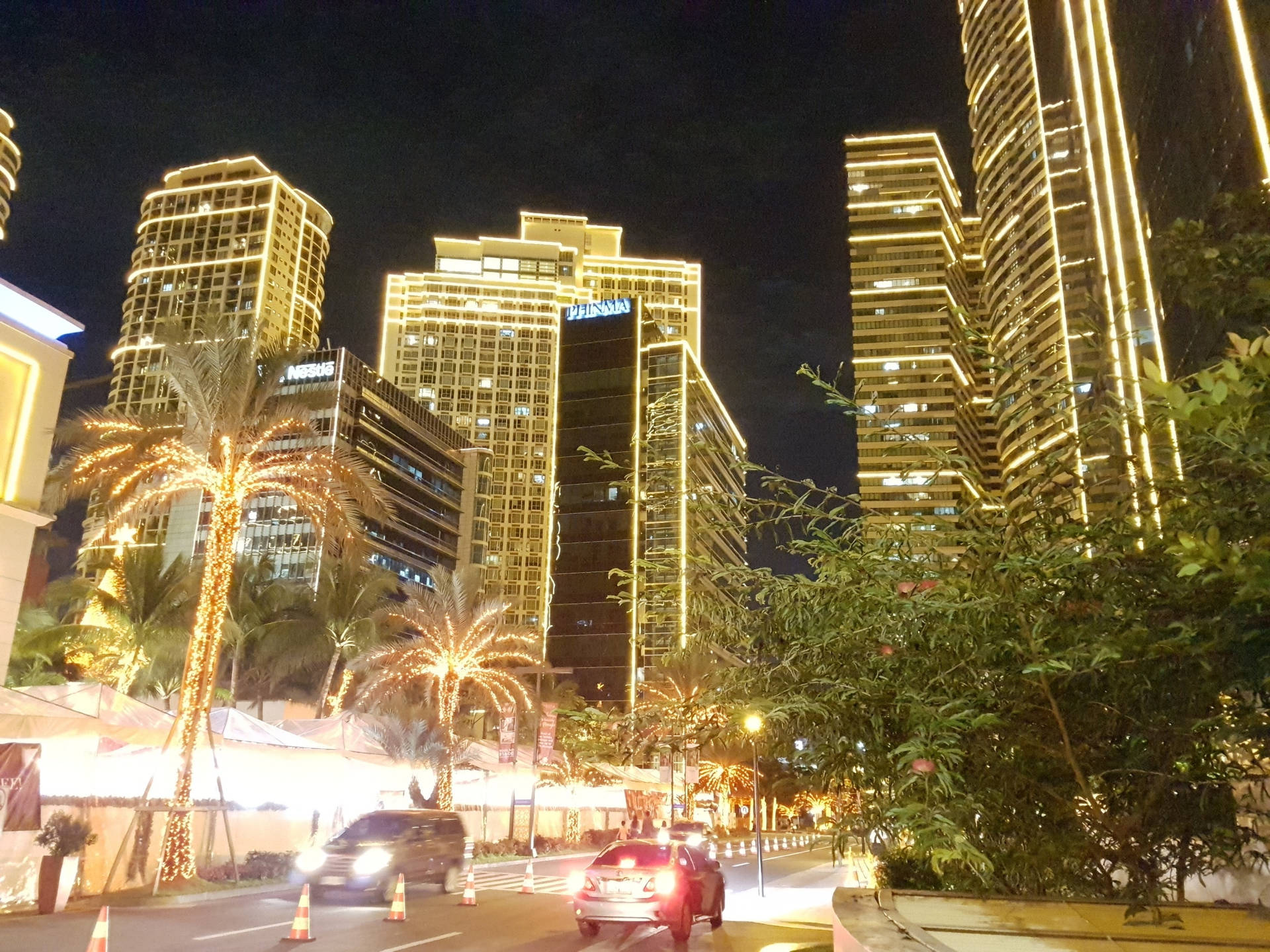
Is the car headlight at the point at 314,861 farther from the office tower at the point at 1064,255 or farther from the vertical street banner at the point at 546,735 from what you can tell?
the office tower at the point at 1064,255

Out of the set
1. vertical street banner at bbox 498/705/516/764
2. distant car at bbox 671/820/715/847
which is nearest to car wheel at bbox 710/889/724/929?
distant car at bbox 671/820/715/847

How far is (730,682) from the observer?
6668mm

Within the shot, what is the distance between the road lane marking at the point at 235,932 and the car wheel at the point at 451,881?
20.0 ft

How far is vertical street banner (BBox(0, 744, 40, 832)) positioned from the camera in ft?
50.0

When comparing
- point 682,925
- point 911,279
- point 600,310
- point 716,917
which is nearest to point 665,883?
point 682,925

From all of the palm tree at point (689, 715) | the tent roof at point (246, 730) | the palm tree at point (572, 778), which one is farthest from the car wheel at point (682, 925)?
the palm tree at point (572, 778)

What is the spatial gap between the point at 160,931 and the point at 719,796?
70768 mm

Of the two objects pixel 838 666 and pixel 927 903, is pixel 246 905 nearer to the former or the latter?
pixel 927 903

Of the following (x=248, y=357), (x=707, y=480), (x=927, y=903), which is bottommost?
(x=927, y=903)

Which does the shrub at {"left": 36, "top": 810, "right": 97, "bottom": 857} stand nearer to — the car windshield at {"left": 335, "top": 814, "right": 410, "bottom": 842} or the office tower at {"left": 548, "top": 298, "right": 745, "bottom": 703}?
the car windshield at {"left": 335, "top": 814, "right": 410, "bottom": 842}

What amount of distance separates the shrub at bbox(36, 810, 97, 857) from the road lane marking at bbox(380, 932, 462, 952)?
21.1 ft

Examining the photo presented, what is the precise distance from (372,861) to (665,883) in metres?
6.69

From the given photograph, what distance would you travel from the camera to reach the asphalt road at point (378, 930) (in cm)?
1256

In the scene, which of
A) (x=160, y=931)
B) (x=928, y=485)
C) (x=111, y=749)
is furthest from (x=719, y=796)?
(x=928, y=485)
